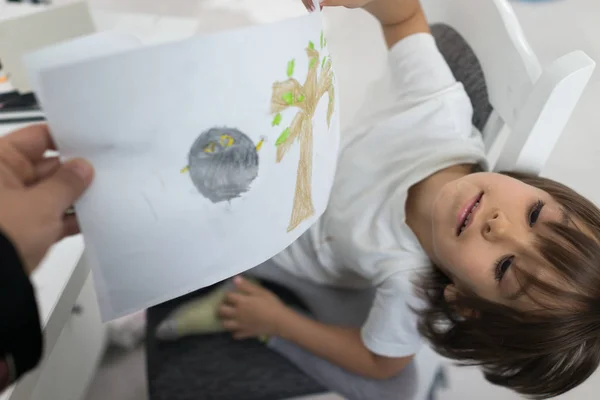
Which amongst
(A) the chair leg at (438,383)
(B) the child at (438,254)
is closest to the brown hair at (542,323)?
(B) the child at (438,254)

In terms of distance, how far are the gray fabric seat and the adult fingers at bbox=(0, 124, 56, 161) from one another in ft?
1.20

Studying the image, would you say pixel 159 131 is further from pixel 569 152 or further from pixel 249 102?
pixel 569 152

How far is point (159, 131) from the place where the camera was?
0.28m

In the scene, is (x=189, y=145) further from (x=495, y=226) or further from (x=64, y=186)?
(x=495, y=226)

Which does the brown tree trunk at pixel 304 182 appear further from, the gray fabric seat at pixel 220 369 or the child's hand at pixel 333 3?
the gray fabric seat at pixel 220 369

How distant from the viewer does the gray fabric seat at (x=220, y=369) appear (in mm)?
586

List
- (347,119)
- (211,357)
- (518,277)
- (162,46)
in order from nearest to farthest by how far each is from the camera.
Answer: (162,46) < (518,277) < (211,357) < (347,119)

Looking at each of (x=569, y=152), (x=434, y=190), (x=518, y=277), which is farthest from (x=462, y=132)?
(x=569, y=152)

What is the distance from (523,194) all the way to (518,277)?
0.09 metres

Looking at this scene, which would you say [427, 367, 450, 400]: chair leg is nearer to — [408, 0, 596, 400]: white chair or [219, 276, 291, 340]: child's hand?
[408, 0, 596, 400]: white chair

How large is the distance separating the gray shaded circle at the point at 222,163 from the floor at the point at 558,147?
1.95 feet

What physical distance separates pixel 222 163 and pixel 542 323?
38cm

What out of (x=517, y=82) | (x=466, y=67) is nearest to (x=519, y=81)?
(x=517, y=82)

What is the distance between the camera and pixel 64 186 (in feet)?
0.85
